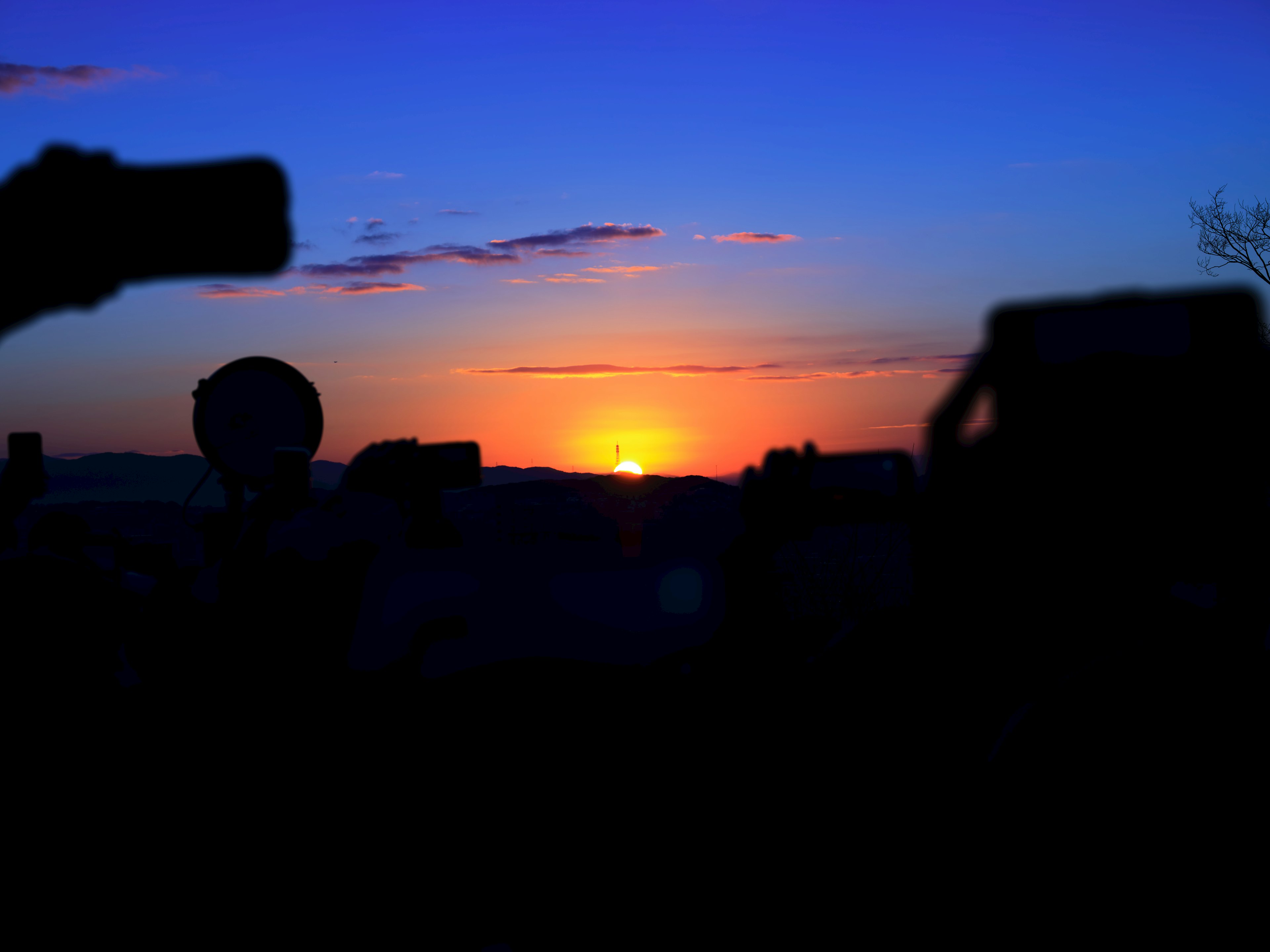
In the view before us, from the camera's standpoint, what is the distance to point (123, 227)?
28.9 inches

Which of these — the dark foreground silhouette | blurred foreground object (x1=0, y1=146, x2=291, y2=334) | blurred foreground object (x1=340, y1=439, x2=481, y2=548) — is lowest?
the dark foreground silhouette

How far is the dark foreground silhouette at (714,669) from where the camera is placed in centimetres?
360

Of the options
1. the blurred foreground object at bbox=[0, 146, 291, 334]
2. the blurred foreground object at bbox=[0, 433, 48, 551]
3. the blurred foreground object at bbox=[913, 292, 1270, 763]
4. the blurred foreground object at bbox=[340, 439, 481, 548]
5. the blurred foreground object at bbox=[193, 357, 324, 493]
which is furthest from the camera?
the blurred foreground object at bbox=[193, 357, 324, 493]

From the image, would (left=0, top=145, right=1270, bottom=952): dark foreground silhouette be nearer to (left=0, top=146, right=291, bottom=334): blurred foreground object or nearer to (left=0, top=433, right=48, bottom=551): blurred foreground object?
(left=0, top=433, right=48, bottom=551): blurred foreground object

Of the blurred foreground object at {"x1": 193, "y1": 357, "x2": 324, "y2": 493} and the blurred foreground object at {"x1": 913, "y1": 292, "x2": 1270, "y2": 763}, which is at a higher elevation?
the blurred foreground object at {"x1": 193, "y1": 357, "x2": 324, "y2": 493}

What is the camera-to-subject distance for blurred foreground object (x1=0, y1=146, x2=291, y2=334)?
0.70 meters

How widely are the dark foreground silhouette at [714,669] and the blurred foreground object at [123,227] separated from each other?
3.44m

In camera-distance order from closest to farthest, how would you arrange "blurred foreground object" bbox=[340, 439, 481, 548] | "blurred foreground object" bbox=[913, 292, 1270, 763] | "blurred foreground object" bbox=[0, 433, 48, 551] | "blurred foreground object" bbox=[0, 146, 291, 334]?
"blurred foreground object" bbox=[0, 146, 291, 334], "blurred foreground object" bbox=[913, 292, 1270, 763], "blurred foreground object" bbox=[0, 433, 48, 551], "blurred foreground object" bbox=[340, 439, 481, 548]

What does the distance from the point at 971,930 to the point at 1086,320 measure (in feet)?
7.67

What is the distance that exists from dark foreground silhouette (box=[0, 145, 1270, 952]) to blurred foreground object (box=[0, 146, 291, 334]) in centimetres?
344

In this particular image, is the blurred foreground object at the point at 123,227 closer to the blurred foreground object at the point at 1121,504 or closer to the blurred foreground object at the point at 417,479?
the blurred foreground object at the point at 1121,504

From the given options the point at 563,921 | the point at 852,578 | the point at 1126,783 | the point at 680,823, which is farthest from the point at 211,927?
the point at 852,578

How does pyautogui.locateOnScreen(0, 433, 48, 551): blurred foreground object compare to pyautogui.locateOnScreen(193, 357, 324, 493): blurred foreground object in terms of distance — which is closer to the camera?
pyautogui.locateOnScreen(0, 433, 48, 551): blurred foreground object

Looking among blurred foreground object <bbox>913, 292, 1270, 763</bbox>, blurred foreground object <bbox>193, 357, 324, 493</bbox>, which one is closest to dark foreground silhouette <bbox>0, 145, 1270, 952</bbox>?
blurred foreground object <bbox>913, 292, 1270, 763</bbox>
